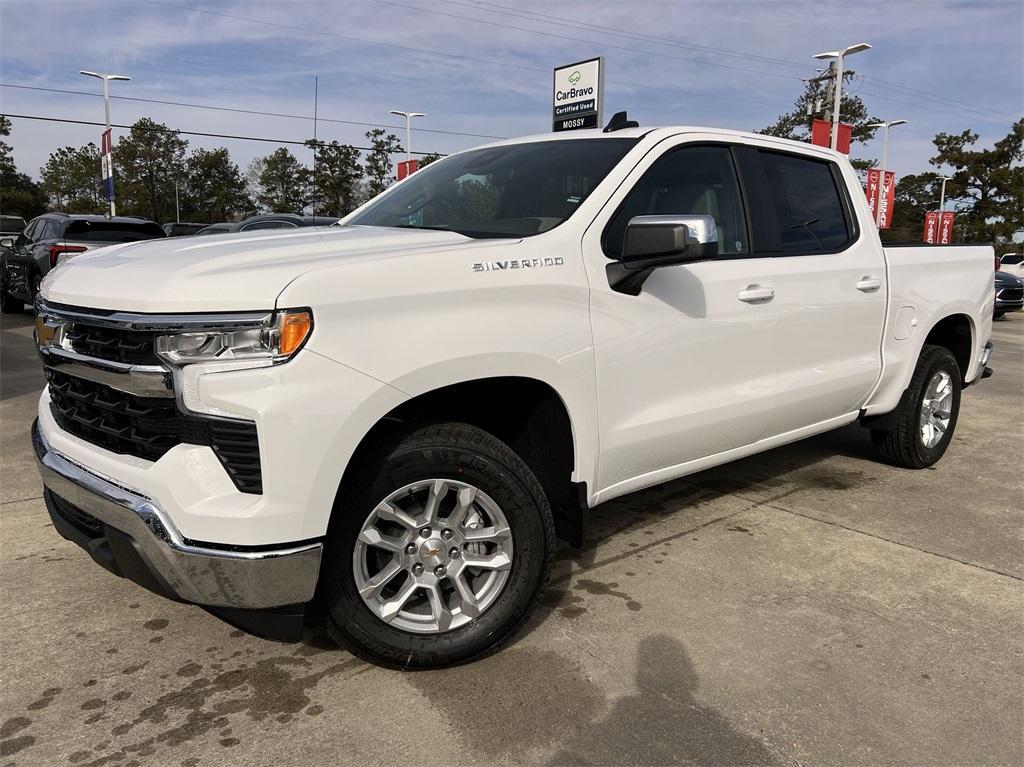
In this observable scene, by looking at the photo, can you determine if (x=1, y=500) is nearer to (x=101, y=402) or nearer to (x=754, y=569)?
(x=101, y=402)

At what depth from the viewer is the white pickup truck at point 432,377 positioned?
6.91 feet

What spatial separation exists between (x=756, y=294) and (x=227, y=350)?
227 centimetres

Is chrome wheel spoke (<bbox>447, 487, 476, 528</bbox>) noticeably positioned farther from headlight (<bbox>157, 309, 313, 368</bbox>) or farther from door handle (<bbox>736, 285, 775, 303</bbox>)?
door handle (<bbox>736, 285, 775, 303</bbox>)

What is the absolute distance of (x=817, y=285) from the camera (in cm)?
376

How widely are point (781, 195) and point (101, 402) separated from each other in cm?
308

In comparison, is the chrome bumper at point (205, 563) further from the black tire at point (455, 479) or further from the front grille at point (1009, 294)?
the front grille at point (1009, 294)

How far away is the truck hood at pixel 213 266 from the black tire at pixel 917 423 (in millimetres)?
3238

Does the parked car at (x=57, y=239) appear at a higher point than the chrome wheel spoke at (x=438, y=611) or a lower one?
higher

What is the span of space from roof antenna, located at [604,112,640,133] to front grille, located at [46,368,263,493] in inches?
87.3

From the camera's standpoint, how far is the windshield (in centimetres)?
306

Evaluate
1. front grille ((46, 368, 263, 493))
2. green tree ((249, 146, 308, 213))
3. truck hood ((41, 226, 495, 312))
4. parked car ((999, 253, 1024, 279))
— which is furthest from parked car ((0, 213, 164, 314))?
green tree ((249, 146, 308, 213))

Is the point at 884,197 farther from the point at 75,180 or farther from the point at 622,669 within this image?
the point at 75,180

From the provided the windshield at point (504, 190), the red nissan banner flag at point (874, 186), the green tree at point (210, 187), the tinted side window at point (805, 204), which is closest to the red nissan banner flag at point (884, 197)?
the red nissan banner flag at point (874, 186)

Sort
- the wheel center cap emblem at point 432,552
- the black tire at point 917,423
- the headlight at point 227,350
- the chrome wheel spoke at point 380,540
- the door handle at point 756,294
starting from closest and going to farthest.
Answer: the headlight at point 227,350
the chrome wheel spoke at point 380,540
the wheel center cap emblem at point 432,552
the door handle at point 756,294
the black tire at point 917,423
